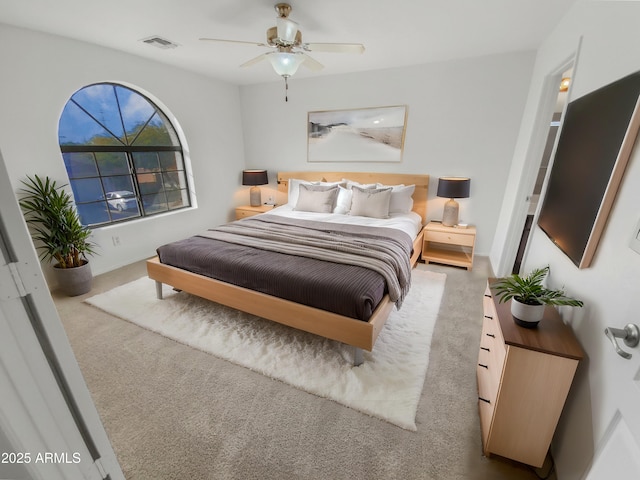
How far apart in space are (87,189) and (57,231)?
0.84 meters

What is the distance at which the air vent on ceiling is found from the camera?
8.58 feet

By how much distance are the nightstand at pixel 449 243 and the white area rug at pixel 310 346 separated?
786 mm

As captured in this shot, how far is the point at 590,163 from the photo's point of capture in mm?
1253

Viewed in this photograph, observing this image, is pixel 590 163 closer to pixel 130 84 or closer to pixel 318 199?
pixel 318 199

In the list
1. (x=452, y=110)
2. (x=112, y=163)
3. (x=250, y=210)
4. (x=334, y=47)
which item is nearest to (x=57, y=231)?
(x=112, y=163)

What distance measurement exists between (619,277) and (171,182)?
14.7 feet

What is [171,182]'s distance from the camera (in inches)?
155

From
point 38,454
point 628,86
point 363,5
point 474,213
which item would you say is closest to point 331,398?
point 38,454

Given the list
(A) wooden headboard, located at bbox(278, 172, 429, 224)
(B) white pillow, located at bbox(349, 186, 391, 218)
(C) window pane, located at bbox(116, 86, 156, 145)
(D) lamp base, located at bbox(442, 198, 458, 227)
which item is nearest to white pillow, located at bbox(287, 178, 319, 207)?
(A) wooden headboard, located at bbox(278, 172, 429, 224)

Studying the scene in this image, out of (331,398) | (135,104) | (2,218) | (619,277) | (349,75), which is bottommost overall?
(331,398)

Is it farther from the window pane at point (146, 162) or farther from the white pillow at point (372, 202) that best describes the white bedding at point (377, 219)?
the window pane at point (146, 162)

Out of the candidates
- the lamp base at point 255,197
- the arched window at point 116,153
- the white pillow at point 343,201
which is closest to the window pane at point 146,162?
the arched window at point 116,153

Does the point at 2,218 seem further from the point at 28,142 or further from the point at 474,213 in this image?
the point at 474,213

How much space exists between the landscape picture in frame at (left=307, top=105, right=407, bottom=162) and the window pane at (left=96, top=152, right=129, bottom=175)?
8.04ft
